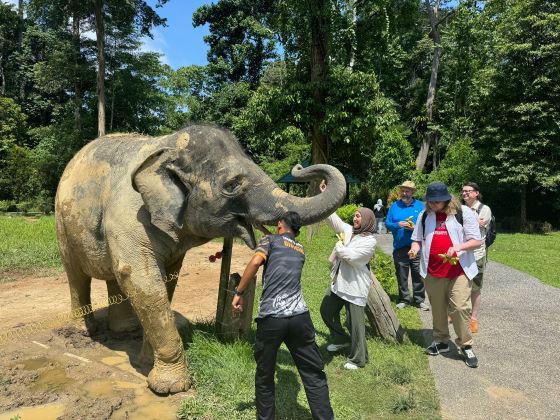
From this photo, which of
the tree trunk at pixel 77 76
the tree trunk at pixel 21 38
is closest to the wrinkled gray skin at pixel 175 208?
the tree trunk at pixel 77 76

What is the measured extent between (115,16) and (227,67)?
9470 millimetres

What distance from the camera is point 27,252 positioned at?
11.0m

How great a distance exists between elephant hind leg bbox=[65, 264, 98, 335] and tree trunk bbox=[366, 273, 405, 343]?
3.18 m

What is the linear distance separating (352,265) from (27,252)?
30.4 ft

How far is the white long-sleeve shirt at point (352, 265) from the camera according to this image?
454 centimetres

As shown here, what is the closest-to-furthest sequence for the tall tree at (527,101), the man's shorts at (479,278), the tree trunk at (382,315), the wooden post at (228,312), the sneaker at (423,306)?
the wooden post at (228,312) < the tree trunk at (382,315) < the man's shorts at (479,278) < the sneaker at (423,306) < the tall tree at (527,101)

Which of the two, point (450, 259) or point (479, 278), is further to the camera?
point (479, 278)

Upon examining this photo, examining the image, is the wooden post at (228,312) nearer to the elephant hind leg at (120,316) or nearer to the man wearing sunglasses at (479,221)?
the elephant hind leg at (120,316)

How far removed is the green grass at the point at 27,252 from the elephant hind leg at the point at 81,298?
4.29m

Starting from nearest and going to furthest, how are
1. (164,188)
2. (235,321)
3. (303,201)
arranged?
1. (303,201)
2. (164,188)
3. (235,321)

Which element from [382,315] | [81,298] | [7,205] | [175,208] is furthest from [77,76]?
[175,208]

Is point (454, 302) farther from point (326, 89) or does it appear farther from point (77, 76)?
point (77, 76)

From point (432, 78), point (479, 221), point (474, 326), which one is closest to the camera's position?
point (479, 221)

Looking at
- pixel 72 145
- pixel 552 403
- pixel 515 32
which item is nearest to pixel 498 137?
pixel 515 32
